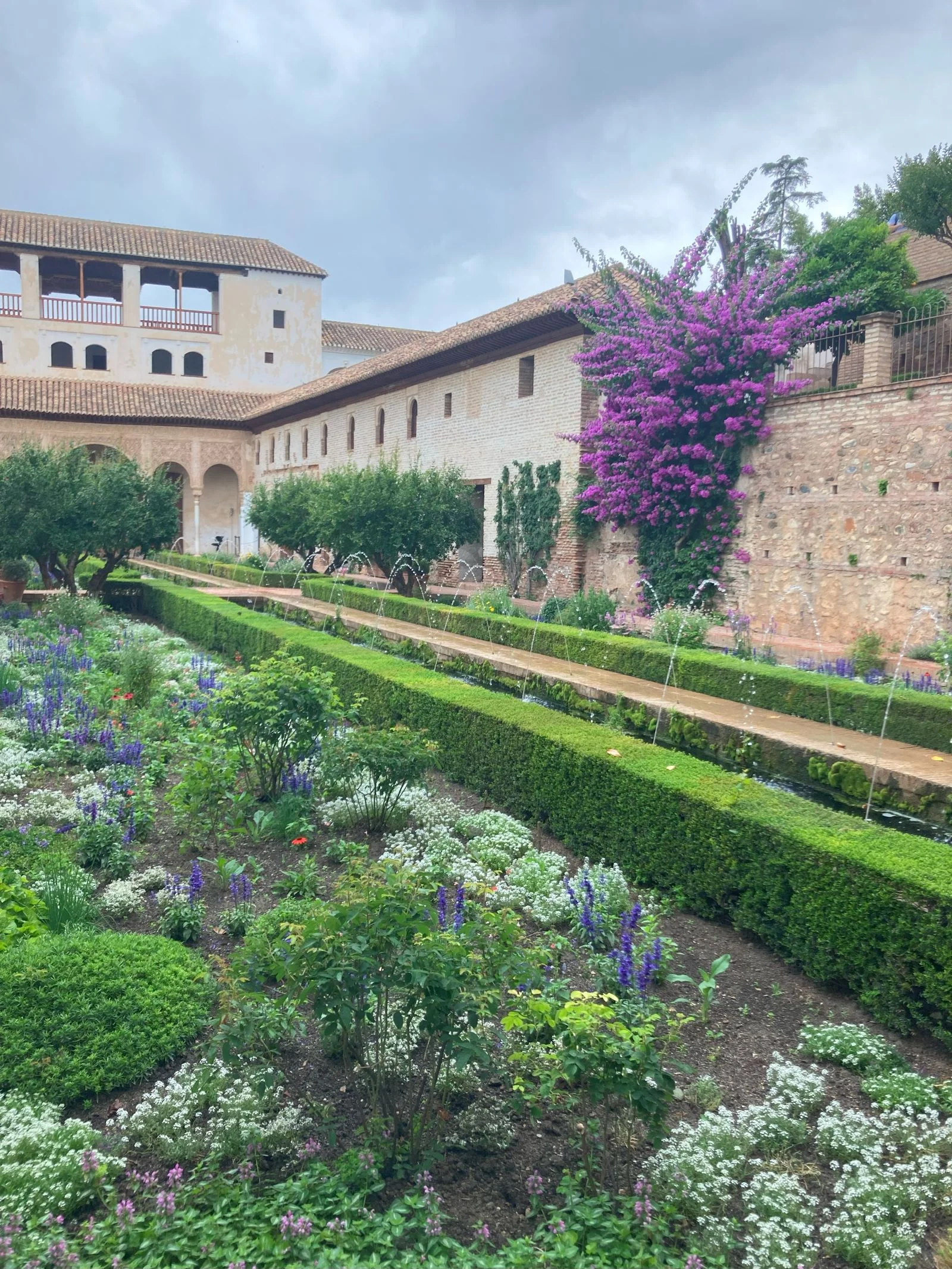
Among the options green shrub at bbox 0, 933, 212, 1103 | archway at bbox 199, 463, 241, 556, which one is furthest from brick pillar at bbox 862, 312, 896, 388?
archway at bbox 199, 463, 241, 556

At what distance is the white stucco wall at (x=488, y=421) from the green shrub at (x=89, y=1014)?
13855 millimetres

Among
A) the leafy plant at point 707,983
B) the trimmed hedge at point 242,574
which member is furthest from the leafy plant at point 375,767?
the trimmed hedge at point 242,574

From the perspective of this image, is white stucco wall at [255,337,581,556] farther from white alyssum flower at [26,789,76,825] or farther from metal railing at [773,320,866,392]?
Answer: white alyssum flower at [26,789,76,825]

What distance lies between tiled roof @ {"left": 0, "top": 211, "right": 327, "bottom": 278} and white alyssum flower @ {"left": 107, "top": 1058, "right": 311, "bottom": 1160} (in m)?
34.9

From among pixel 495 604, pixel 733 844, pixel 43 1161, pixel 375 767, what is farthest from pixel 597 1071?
pixel 495 604

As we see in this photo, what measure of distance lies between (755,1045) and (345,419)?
24773 mm

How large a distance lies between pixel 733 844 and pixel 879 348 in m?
9.69

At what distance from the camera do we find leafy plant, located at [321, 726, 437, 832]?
568 centimetres

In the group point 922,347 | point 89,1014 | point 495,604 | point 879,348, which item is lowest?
point 89,1014

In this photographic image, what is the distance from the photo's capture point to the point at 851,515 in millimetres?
12477

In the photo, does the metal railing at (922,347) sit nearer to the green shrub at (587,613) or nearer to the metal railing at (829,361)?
the metal railing at (829,361)

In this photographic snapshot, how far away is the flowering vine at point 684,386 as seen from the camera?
13.8m

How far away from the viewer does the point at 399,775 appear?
573 cm

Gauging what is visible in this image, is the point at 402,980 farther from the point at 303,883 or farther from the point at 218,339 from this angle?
the point at 218,339
